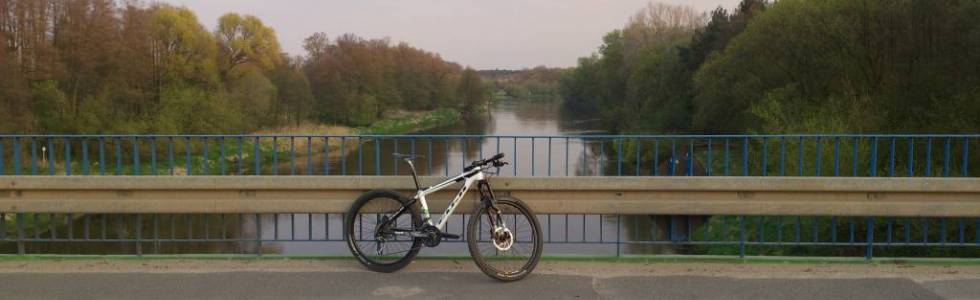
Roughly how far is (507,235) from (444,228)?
580 mm

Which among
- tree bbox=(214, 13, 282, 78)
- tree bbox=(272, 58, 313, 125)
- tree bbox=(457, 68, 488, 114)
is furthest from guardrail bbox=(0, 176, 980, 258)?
tree bbox=(457, 68, 488, 114)

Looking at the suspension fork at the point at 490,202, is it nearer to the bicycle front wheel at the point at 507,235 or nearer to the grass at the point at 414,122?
the bicycle front wheel at the point at 507,235

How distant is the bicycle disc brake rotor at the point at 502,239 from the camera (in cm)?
570

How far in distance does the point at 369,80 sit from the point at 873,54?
6779cm

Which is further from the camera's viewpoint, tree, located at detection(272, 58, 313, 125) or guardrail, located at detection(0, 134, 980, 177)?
tree, located at detection(272, 58, 313, 125)

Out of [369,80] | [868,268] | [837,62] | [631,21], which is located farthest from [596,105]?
[868,268]

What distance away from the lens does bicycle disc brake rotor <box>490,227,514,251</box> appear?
5703mm

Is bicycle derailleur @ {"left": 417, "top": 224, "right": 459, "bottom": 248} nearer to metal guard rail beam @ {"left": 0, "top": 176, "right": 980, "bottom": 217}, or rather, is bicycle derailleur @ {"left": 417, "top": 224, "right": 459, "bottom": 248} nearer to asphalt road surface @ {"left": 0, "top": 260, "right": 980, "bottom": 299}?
asphalt road surface @ {"left": 0, "top": 260, "right": 980, "bottom": 299}

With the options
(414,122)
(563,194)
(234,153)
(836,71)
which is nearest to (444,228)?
(563,194)

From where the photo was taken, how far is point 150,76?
4844cm

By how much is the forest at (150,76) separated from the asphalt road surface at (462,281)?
1157 inches

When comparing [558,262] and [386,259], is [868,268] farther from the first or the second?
[386,259]

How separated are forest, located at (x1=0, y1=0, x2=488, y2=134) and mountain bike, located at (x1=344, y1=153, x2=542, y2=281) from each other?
30178 millimetres

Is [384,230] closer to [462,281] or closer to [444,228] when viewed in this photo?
[444,228]
